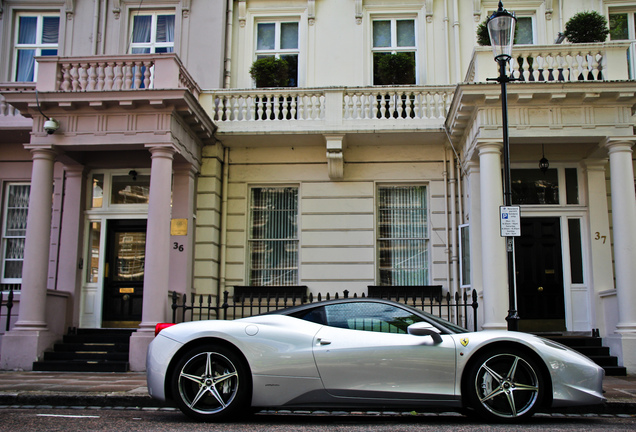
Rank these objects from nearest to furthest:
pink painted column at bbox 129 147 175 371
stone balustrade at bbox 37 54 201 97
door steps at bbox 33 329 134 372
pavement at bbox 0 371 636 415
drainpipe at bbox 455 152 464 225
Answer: pavement at bbox 0 371 636 415
pink painted column at bbox 129 147 175 371
door steps at bbox 33 329 134 372
stone balustrade at bbox 37 54 201 97
drainpipe at bbox 455 152 464 225

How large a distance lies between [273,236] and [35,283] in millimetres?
5240

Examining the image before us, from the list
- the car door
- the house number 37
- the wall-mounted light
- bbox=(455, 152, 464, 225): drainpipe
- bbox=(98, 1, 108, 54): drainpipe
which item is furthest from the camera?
bbox=(98, 1, 108, 54): drainpipe

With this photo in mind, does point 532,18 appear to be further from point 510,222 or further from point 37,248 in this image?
point 37,248

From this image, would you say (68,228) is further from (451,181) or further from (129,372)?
(451,181)

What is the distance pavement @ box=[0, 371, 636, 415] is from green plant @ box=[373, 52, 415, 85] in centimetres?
810

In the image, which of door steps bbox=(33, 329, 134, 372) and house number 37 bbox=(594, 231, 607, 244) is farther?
house number 37 bbox=(594, 231, 607, 244)

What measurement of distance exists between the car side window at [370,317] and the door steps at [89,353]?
6.44m

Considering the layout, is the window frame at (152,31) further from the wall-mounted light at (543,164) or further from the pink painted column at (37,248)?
the wall-mounted light at (543,164)

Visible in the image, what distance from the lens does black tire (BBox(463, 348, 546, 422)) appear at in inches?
235

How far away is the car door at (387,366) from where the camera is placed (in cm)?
596

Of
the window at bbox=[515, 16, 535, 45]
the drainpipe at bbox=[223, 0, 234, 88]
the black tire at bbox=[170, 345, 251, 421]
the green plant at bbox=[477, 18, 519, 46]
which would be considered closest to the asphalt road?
the black tire at bbox=[170, 345, 251, 421]

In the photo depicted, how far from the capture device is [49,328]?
12609 mm

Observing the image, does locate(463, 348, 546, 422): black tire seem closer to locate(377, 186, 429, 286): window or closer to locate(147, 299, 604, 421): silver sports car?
locate(147, 299, 604, 421): silver sports car

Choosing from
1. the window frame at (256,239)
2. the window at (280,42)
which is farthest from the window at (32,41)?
the window frame at (256,239)
